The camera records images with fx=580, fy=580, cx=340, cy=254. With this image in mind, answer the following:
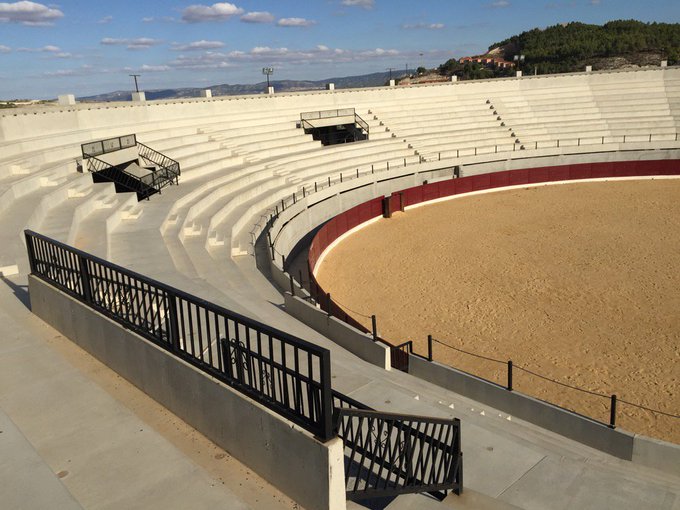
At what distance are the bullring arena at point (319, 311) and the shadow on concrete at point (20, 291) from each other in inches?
2.3

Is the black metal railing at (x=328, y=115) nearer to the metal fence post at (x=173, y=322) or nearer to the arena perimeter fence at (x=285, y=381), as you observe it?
the arena perimeter fence at (x=285, y=381)

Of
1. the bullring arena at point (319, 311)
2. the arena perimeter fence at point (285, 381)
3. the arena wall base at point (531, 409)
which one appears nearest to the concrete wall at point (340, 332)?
the bullring arena at point (319, 311)

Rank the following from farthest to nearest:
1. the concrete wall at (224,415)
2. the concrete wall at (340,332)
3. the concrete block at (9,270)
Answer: the concrete wall at (340,332) → the concrete block at (9,270) → the concrete wall at (224,415)

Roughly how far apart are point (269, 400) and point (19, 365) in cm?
343

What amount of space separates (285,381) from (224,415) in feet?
2.96

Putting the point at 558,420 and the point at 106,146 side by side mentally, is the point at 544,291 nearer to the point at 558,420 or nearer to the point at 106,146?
the point at 558,420

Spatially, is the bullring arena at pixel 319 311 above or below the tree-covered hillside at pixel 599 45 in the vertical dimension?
below

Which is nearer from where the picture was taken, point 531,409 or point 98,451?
point 98,451

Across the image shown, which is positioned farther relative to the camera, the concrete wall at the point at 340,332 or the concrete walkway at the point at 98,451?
the concrete wall at the point at 340,332

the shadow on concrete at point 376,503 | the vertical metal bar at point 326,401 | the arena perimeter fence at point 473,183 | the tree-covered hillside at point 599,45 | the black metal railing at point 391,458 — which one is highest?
the tree-covered hillside at point 599,45

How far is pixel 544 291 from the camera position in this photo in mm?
16031

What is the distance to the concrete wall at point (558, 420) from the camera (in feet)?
25.6

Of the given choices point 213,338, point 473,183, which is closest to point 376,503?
point 213,338

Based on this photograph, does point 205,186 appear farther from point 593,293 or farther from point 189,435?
point 189,435
